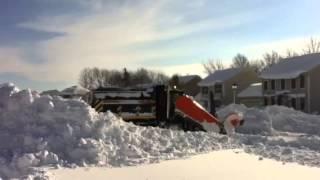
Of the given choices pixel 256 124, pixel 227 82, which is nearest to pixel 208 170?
pixel 256 124

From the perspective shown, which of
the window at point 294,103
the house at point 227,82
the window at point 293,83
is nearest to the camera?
the window at point 294,103

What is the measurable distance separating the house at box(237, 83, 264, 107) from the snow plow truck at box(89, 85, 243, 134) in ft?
188

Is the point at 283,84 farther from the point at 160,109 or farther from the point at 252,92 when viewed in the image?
the point at 160,109

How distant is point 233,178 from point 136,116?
1298cm

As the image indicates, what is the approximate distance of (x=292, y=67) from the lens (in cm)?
7312

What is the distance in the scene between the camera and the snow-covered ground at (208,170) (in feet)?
37.6

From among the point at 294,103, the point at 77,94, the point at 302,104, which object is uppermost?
the point at 77,94

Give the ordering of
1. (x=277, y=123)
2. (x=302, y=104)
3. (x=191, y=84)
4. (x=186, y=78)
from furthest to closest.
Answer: (x=186, y=78), (x=191, y=84), (x=302, y=104), (x=277, y=123)

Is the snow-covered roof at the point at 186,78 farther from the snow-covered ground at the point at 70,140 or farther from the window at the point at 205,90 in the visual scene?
the snow-covered ground at the point at 70,140

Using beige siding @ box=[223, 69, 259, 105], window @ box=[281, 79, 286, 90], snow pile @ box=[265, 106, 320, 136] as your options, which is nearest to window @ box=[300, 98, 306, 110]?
window @ box=[281, 79, 286, 90]

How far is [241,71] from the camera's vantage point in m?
96.7

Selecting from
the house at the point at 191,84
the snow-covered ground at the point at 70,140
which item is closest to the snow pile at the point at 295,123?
the snow-covered ground at the point at 70,140

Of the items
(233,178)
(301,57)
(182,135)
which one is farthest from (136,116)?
(301,57)

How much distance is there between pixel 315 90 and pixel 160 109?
45.3 m
